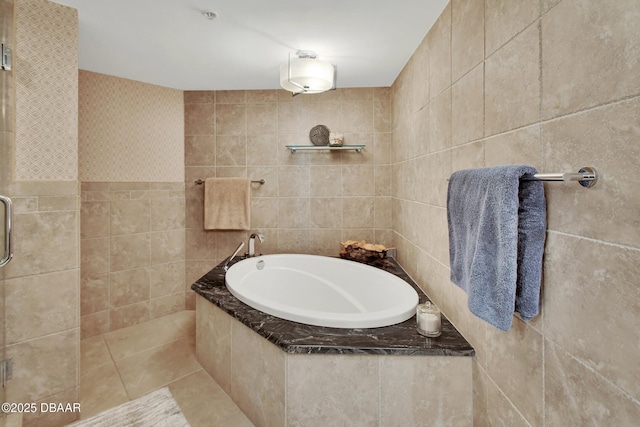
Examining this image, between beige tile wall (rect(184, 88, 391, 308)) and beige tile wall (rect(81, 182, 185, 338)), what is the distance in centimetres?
30

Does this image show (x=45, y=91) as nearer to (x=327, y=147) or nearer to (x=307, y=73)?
(x=307, y=73)

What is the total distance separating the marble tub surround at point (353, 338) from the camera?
1160 mm

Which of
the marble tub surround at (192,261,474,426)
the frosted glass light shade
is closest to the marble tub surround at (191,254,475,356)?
the marble tub surround at (192,261,474,426)

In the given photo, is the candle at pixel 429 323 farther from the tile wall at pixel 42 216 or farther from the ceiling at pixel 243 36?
the tile wall at pixel 42 216

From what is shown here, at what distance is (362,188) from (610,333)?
7.08ft

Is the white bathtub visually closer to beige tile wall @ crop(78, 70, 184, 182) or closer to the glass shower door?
the glass shower door

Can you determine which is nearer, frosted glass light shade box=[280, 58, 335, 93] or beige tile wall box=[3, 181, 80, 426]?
beige tile wall box=[3, 181, 80, 426]

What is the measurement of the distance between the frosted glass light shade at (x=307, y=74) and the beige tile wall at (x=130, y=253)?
1593 mm

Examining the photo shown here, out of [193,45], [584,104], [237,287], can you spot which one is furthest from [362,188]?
[584,104]

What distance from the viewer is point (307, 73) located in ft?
6.15

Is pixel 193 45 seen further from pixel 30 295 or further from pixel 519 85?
pixel 519 85

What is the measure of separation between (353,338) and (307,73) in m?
1.68

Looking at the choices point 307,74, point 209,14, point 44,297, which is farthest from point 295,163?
point 44,297

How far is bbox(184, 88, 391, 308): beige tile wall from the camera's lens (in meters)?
2.67
